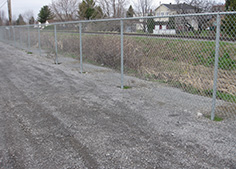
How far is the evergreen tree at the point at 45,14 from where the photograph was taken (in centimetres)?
6153

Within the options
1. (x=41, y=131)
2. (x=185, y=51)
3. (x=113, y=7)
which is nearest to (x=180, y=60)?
(x=185, y=51)

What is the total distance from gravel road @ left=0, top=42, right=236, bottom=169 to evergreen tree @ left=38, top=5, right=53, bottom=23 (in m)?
59.0

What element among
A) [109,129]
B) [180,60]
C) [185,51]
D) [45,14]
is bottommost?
[109,129]

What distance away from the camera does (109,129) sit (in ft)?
14.4

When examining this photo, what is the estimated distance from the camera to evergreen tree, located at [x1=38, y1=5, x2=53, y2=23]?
61.5m

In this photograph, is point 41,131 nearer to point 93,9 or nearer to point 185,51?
point 185,51

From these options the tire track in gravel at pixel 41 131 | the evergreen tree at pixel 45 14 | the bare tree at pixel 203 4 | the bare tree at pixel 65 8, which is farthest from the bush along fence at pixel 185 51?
the evergreen tree at pixel 45 14

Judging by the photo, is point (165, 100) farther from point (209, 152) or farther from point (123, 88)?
point (209, 152)

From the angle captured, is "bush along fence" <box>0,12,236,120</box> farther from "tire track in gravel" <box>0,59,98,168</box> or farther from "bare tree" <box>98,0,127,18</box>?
"bare tree" <box>98,0,127,18</box>

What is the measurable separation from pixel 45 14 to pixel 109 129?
6315 cm

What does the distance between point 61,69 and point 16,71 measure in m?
1.91

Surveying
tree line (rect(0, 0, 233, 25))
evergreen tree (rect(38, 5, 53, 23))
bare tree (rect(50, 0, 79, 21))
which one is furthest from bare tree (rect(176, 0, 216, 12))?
evergreen tree (rect(38, 5, 53, 23))

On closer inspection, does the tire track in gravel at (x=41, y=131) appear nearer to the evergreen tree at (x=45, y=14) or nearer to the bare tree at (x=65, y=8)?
the bare tree at (x=65, y=8)

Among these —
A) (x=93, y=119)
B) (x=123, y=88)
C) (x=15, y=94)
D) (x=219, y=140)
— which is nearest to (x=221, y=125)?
(x=219, y=140)
